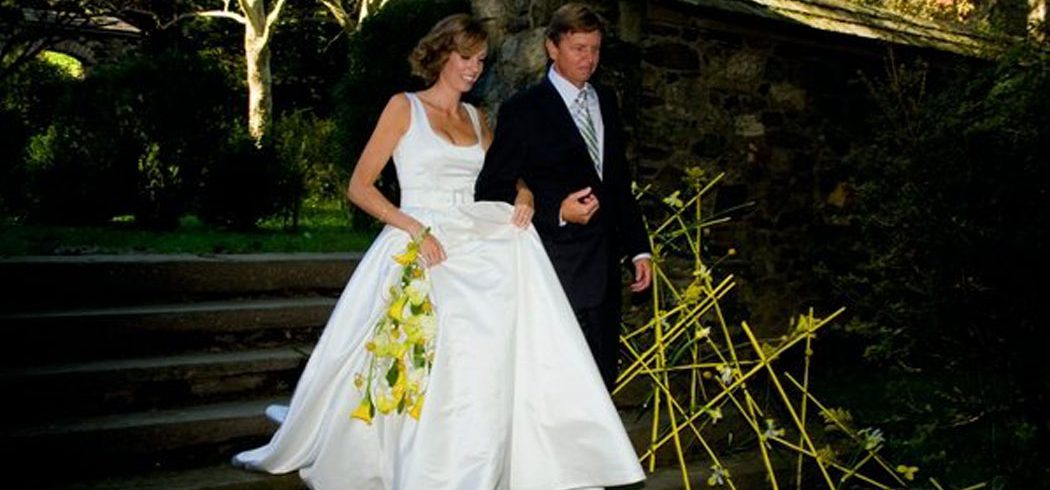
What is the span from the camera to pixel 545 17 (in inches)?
191

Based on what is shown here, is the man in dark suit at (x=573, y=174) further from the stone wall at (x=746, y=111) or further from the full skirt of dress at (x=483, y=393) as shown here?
the stone wall at (x=746, y=111)

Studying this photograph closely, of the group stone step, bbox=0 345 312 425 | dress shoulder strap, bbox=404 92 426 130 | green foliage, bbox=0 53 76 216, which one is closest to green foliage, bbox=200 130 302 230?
green foliage, bbox=0 53 76 216

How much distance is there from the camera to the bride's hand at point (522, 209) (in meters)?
3.24

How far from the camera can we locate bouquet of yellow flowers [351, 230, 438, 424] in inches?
115

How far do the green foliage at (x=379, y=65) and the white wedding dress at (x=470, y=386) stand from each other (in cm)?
283

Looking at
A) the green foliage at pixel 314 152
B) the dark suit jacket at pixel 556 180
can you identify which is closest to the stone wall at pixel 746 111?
the dark suit jacket at pixel 556 180

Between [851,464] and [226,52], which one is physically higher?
[226,52]

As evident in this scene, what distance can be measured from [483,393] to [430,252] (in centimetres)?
53

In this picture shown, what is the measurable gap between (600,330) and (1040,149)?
6.83 ft

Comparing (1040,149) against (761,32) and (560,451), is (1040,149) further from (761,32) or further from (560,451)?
(761,32)

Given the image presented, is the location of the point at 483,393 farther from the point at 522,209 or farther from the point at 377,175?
the point at 377,175

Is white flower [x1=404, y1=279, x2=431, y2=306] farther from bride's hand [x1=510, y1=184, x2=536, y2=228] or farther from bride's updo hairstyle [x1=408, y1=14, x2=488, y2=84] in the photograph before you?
bride's updo hairstyle [x1=408, y1=14, x2=488, y2=84]

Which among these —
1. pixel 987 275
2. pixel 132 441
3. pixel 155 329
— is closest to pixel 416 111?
pixel 132 441

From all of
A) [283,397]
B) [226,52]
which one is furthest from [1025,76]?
[226,52]
